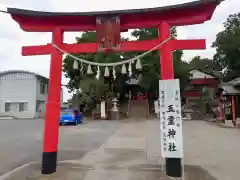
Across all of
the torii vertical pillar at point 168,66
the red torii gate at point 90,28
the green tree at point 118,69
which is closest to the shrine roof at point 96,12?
the red torii gate at point 90,28

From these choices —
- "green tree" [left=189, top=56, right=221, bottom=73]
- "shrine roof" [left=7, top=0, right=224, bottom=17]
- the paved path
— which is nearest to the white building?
the paved path

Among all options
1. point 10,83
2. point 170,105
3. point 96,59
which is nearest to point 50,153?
point 170,105

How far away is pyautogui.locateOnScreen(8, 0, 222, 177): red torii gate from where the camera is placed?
6570 millimetres

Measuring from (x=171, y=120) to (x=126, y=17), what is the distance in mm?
2865

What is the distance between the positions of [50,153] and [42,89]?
1227 inches

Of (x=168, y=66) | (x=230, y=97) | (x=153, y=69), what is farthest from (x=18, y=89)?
(x=168, y=66)

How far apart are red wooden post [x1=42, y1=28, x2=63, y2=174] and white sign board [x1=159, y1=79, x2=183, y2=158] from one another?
2.67 metres

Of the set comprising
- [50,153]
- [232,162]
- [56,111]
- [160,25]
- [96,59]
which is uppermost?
[96,59]

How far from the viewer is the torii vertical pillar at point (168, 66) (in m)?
6.23

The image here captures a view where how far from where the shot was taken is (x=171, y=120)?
6328 millimetres

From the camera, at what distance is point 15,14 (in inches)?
273

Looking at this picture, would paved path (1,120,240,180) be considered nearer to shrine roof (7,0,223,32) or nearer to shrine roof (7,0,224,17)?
shrine roof (7,0,223,32)

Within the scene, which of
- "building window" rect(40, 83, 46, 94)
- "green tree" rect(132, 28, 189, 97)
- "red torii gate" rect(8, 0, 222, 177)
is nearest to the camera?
"red torii gate" rect(8, 0, 222, 177)

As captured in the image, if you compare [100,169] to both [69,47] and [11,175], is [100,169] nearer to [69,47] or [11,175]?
[11,175]
